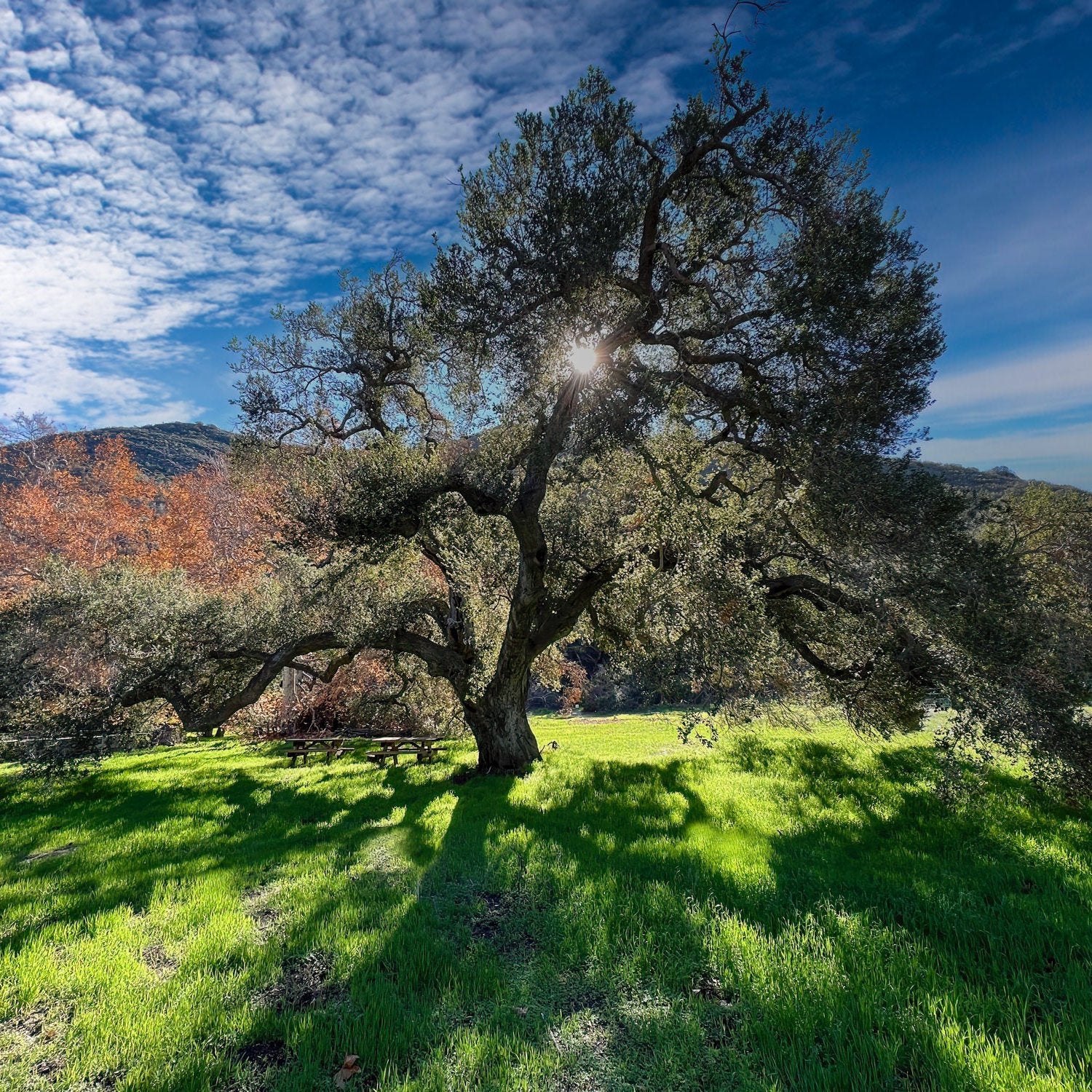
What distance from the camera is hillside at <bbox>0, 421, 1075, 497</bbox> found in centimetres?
9600

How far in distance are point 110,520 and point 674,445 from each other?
38.5m

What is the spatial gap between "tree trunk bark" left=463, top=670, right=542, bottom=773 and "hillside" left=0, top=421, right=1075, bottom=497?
9202 centimetres

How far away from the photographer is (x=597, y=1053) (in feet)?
11.4

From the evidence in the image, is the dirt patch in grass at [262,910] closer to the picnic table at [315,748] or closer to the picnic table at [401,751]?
the picnic table at [401,751]

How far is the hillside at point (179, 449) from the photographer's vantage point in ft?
315

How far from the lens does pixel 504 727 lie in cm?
1344

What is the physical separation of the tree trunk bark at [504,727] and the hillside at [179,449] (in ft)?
302

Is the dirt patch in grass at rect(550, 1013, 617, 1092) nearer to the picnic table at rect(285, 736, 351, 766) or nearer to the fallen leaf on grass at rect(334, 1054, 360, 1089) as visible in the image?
the fallen leaf on grass at rect(334, 1054, 360, 1089)

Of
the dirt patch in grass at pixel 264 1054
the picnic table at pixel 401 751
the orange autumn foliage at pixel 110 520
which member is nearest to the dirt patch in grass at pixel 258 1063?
the dirt patch in grass at pixel 264 1054

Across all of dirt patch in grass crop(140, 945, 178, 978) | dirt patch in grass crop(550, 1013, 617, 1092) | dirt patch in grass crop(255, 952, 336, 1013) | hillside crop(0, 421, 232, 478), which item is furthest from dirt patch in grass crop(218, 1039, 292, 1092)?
hillside crop(0, 421, 232, 478)

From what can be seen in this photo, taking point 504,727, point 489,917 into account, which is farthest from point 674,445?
point 489,917

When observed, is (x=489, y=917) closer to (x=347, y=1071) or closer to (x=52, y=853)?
(x=347, y=1071)

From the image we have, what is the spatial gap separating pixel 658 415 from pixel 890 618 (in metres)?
6.25

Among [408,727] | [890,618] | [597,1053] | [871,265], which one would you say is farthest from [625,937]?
[408,727]
